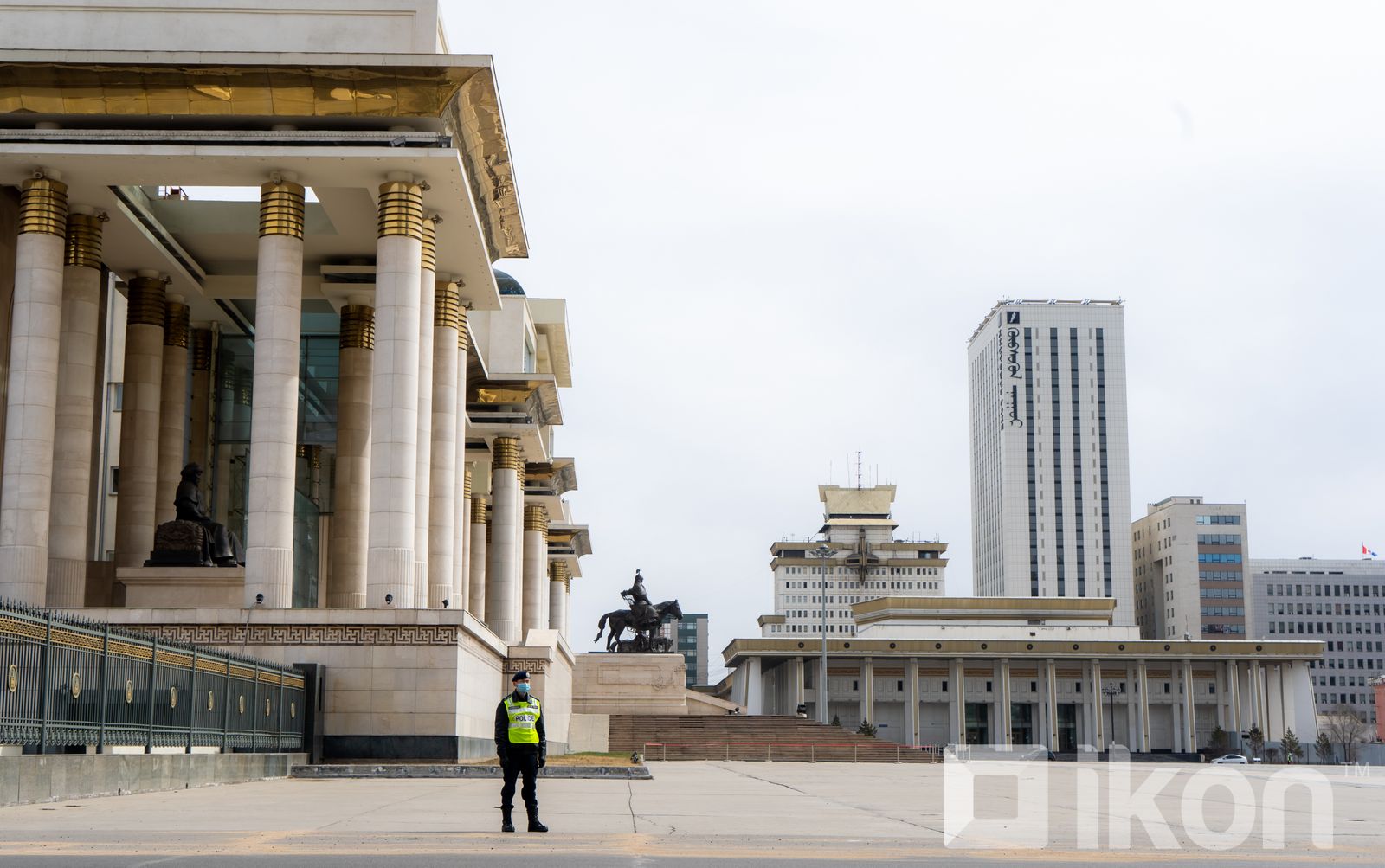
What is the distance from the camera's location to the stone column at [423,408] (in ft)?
111

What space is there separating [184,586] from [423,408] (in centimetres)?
671

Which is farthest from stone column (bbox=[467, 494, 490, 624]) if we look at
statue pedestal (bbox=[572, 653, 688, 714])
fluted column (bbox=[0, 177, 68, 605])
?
fluted column (bbox=[0, 177, 68, 605])

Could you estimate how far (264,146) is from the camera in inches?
1276

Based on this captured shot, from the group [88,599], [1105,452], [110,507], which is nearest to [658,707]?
→ [110,507]

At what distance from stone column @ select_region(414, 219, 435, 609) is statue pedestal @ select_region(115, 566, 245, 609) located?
4.09m

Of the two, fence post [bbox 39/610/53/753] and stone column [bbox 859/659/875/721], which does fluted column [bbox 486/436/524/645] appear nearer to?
fence post [bbox 39/610/53/753]

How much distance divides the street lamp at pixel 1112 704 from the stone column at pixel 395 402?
111360 millimetres

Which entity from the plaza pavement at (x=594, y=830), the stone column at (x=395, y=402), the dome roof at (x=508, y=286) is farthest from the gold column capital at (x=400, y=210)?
the dome roof at (x=508, y=286)

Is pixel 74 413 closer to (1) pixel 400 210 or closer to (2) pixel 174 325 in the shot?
(2) pixel 174 325

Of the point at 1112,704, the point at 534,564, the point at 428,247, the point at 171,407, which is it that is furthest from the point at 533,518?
the point at 1112,704


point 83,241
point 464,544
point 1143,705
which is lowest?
point 1143,705

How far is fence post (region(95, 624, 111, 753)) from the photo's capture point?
19703mm

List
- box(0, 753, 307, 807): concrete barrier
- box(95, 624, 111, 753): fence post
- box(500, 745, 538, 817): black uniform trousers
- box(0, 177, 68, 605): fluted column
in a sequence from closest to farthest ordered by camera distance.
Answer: box(500, 745, 538, 817): black uniform trousers, box(0, 753, 307, 807): concrete barrier, box(95, 624, 111, 753): fence post, box(0, 177, 68, 605): fluted column

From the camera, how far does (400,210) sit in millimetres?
33500
